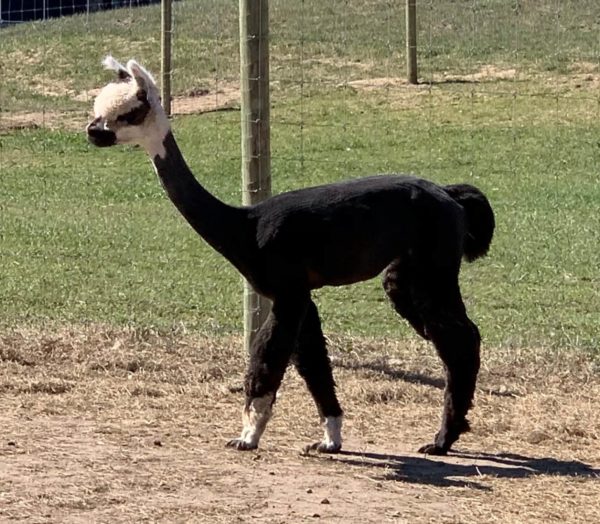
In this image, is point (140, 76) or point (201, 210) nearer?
point (140, 76)

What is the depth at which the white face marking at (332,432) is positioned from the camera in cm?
676

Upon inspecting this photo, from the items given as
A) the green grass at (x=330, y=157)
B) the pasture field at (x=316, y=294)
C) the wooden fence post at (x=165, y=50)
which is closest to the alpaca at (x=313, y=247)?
the pasture field at (x=316, y=294)

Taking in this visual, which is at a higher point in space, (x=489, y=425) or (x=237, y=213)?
(x=237, y=213)

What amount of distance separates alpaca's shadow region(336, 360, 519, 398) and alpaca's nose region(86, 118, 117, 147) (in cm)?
258

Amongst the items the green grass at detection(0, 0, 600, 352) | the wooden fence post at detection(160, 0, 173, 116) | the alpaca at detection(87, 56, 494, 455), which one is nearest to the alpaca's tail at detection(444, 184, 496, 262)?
the alpaca at detection(87, 56, 494, 455)

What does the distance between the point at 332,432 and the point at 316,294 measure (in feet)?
14.4

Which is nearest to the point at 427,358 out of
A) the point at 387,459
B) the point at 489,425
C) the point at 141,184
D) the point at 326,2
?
the point at 489,425

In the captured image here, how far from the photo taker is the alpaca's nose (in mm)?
6422

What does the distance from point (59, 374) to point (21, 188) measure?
9226 millimetres

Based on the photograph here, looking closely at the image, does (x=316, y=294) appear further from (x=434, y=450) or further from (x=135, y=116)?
(x=135, y=116)

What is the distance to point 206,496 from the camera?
585 cm

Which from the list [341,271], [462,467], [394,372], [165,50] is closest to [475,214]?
[341,271]

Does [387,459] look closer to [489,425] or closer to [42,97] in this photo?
[489,425]

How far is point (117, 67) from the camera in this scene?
21.2 feet
